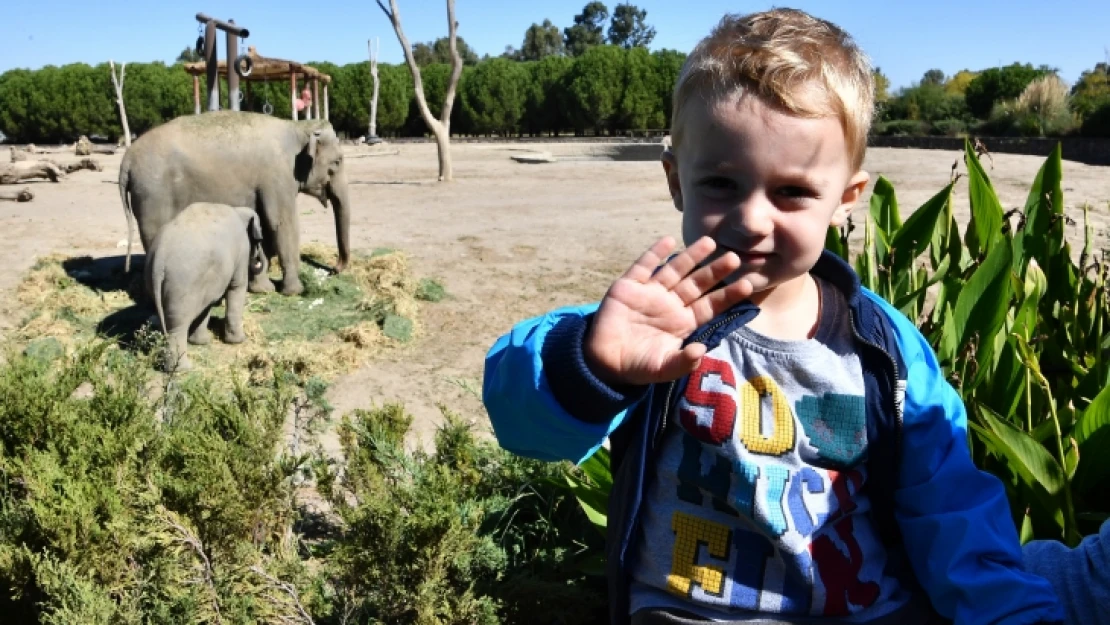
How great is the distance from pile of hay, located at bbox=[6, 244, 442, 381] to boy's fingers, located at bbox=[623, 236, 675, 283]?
16.4 ft

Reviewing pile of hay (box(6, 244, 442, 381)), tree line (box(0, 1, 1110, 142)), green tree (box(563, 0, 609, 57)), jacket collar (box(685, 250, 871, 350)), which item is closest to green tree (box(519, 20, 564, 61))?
green tree (box(563, 0, 609, 57))

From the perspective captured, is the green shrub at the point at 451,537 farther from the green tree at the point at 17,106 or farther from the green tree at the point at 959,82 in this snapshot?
the green tree at the point at 17,106

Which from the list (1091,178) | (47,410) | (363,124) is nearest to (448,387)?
(47,410)

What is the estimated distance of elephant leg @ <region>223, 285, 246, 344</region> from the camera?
22.5ft

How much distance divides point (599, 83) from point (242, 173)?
31.3 m

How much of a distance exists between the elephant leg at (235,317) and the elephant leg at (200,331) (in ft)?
0.48

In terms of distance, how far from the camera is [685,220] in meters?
1.44

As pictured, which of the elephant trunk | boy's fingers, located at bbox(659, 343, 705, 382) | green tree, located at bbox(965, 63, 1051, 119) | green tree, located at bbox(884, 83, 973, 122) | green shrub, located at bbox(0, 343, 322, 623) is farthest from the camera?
green tree, located at bbox(884, 83, 973, 122)

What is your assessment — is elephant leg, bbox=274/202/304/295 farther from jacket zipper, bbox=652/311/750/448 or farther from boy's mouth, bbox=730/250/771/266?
boy's mouth, bbox=730/250/771/266

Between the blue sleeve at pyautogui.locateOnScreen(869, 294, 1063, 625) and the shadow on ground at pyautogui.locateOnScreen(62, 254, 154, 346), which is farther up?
the blue sleeve at pyautogui.locateOnScreen(869, 294, 1063, 625)

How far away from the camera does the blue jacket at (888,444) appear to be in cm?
139

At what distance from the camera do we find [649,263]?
1.30 meters

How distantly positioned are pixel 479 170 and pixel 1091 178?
11177 millimetres

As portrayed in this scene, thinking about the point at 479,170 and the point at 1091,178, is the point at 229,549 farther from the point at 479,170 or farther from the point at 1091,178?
the point at 479,170
